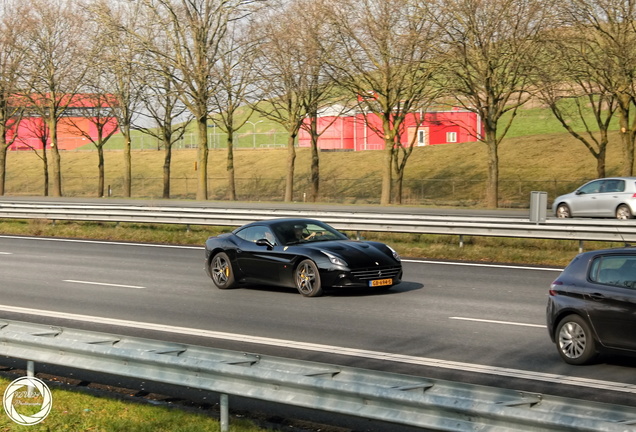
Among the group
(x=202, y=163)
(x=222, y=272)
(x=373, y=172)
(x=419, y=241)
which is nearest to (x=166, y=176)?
(x=202, y=163)

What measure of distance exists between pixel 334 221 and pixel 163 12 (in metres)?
28.7

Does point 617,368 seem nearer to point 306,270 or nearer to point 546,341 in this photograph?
point 546,341

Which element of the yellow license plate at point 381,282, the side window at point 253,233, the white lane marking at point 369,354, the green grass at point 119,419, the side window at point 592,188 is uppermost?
the side window at point 592,188

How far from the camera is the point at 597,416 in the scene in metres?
4.85

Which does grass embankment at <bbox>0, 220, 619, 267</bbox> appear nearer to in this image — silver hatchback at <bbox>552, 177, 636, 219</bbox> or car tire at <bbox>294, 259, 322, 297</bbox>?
car tire at <bbox>294, 259, 322, 297</bbox>

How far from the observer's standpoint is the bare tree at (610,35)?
1451 inches

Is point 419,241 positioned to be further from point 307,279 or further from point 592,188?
point 592,188

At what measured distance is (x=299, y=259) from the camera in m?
15.1

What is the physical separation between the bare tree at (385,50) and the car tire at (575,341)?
3185 centimetres

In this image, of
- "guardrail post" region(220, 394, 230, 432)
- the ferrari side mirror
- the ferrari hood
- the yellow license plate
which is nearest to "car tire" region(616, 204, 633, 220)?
the ferrari hood

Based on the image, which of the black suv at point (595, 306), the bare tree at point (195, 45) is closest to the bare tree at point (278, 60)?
the bare tree at point (195, 45)

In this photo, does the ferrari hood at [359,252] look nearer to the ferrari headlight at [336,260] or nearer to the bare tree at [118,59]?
the ferrari headlight at [336,260]

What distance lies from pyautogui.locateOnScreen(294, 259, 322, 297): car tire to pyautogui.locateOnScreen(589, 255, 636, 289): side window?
5.94 metres

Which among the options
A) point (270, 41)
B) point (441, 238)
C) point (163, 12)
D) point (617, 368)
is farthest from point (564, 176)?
point (617, 368)
